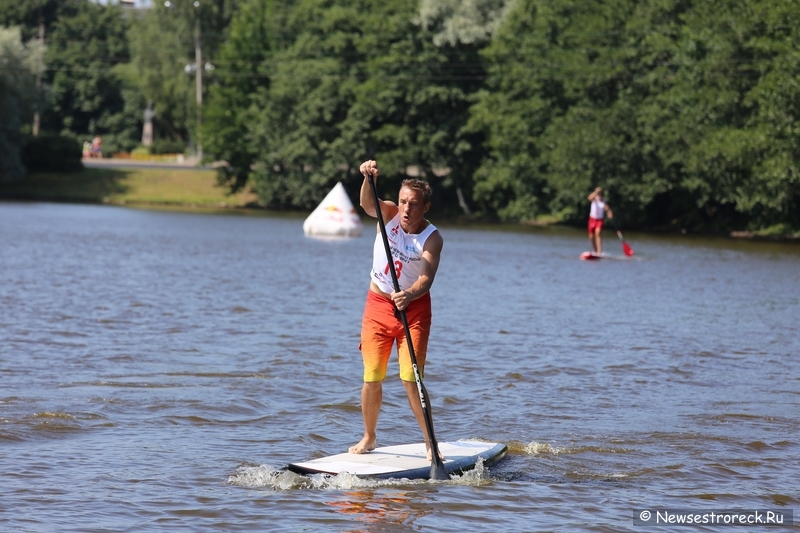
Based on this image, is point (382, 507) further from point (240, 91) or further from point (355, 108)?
point (240, 91)

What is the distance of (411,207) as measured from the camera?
27.3ft

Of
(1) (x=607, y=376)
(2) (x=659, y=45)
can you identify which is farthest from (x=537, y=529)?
(2) (x=659, y=45)

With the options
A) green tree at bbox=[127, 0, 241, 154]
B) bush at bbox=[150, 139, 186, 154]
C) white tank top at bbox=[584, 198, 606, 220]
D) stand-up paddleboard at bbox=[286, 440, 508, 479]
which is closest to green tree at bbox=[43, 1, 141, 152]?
bush at bbox=[150, 139, 186, 154]

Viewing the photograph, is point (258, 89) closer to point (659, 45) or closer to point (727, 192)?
point (659, 45)

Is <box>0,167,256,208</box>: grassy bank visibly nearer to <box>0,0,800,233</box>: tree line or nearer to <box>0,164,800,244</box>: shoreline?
<box>0,164,800,244</box>: shoreline

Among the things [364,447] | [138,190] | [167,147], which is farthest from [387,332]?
[167,147]

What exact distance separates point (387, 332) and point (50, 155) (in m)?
66.5

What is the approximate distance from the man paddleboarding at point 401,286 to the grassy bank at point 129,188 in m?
58.8

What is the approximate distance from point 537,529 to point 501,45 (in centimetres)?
5123

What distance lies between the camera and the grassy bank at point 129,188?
2635 inches

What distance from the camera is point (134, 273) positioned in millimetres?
24516

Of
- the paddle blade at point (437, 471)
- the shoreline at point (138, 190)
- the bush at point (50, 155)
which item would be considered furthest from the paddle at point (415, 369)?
the bush at point (50, 155)

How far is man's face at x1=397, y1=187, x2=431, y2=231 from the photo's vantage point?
27.2 feet

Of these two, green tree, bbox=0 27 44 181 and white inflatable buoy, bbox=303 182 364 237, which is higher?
green tree, bbox=0 27 44 181
